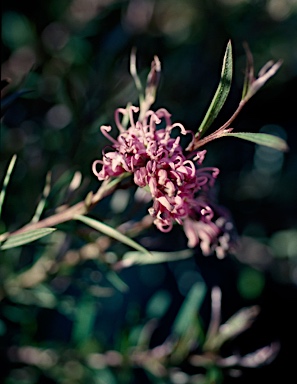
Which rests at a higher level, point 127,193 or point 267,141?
point 267,141

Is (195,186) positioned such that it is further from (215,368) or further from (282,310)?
(282,310)

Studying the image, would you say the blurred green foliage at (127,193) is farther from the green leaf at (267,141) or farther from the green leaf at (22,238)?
the green leaf at (267,141)

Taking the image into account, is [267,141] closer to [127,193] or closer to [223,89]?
[223,89]

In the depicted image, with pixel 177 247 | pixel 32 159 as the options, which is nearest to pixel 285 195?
pixel 177 247

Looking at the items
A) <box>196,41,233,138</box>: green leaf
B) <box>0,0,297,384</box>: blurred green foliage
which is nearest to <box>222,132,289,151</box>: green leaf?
<box>196,41,233,138</box>: green leaf

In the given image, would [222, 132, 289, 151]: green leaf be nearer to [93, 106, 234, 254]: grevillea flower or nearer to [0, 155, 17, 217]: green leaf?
[93, 106, 234, 254]: grevillea flower

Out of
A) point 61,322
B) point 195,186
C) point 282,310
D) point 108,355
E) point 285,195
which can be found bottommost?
point 282,310

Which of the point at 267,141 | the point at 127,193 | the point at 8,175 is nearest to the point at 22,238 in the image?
the point at 8,175

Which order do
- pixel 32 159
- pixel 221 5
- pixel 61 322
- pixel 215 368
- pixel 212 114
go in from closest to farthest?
pixel 212 114 → pixel 215 368 → pixel 32 159 → pixel 221 5 → pixel 61 322

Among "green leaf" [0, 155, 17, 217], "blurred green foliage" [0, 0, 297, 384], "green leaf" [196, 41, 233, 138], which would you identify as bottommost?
"blurred green foliage" [0, 0, 297, 384]
